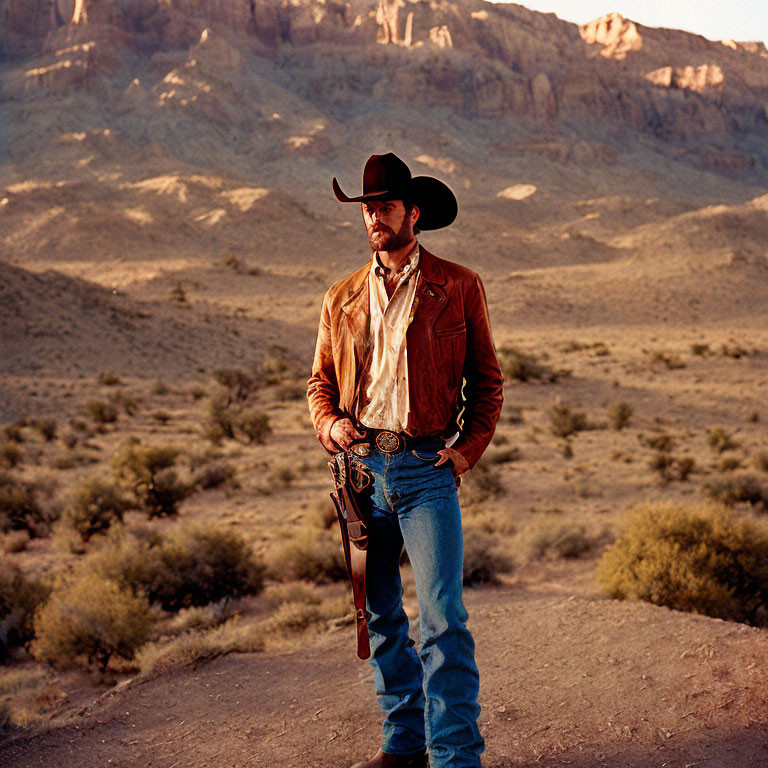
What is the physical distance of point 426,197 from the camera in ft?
9.41

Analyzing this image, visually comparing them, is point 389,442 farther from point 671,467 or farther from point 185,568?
point 671,467

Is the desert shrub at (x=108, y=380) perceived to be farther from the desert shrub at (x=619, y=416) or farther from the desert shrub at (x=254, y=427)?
the desert shrub at (x=619, y=416)

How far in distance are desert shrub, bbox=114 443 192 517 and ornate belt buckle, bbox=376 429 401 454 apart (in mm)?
8856

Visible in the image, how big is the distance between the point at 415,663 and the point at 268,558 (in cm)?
581

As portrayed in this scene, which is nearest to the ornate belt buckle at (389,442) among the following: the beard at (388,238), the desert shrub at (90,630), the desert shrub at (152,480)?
the beard at (388,238)

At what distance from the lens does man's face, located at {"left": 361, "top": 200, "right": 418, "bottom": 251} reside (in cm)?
275

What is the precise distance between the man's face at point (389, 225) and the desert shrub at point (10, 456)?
1274 centimetres

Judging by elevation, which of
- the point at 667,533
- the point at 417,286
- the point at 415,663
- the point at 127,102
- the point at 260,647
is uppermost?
the point at 127,102

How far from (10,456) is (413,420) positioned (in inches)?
520

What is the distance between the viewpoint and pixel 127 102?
84.1m

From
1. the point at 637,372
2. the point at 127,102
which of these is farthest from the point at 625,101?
the point at 637,372

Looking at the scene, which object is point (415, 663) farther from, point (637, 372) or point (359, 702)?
point (637, 372)

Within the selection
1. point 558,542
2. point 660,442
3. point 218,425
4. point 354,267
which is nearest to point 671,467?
point 660,442

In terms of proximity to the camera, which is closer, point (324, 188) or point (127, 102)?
point (324, 188)
